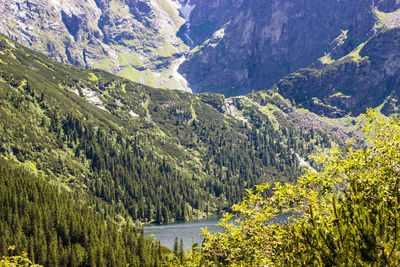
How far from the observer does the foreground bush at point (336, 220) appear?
445 inches

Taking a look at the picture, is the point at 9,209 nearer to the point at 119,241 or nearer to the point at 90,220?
the point at 90,220

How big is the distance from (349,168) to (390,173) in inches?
101

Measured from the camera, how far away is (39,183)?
187500 millimetres

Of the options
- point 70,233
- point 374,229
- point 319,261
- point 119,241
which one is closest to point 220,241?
point 319,261

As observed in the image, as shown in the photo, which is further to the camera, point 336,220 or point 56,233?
point 56,233

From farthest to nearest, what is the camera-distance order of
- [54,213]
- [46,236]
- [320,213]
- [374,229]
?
1. [54,213]
2. [46,236]
3. [320,213]
4. [374,229]

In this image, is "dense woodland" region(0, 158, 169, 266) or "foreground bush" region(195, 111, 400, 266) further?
"dense woodland" region(0, 158, 169, 266)

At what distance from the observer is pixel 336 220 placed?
1218 centimetres

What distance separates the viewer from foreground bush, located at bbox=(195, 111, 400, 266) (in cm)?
1130

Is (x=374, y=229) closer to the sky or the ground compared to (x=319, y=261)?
closer to the sky

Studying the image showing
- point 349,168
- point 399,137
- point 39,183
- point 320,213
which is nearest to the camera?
point 320,213

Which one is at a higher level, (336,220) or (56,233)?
(336,220)

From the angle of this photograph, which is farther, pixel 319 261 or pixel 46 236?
pixel 46 236

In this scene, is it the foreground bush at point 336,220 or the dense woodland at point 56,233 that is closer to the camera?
the foreground bush at point 336,220
